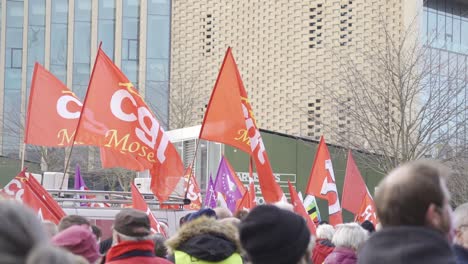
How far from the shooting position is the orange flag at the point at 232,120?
11.2m

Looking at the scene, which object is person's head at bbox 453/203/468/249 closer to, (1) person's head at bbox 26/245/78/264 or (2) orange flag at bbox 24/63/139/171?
(1) person's head at bbox 26/245/78/264

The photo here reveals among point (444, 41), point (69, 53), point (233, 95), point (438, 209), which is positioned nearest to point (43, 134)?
point (233, 95)

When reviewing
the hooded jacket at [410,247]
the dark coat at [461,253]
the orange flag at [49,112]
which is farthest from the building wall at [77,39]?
the hooded jacket at [410,247]

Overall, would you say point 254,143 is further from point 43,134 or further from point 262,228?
point 262,228

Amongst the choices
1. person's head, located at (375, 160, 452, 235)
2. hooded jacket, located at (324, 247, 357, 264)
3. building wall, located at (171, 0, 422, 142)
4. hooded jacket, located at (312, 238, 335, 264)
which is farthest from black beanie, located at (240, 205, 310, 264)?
building wall, located at (171, 0, 422, 142)

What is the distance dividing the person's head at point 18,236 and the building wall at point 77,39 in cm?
4482

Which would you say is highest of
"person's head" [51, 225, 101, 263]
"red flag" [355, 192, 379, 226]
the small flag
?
"person's head" [51, 225, 101, 263]

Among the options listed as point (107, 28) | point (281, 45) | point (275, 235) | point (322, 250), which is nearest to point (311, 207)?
point (322, 250)

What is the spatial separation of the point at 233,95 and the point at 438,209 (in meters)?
9.03

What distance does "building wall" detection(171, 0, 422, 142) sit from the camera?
3281 cm

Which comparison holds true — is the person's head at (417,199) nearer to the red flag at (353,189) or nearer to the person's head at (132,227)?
the person's head at (132,227)

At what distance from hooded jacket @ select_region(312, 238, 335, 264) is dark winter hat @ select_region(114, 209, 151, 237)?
13.5 feet

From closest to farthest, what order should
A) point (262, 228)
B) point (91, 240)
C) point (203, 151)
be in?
point (262, 228) < point (91, 240) < point (203, 151)

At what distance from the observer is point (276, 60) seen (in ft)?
130
